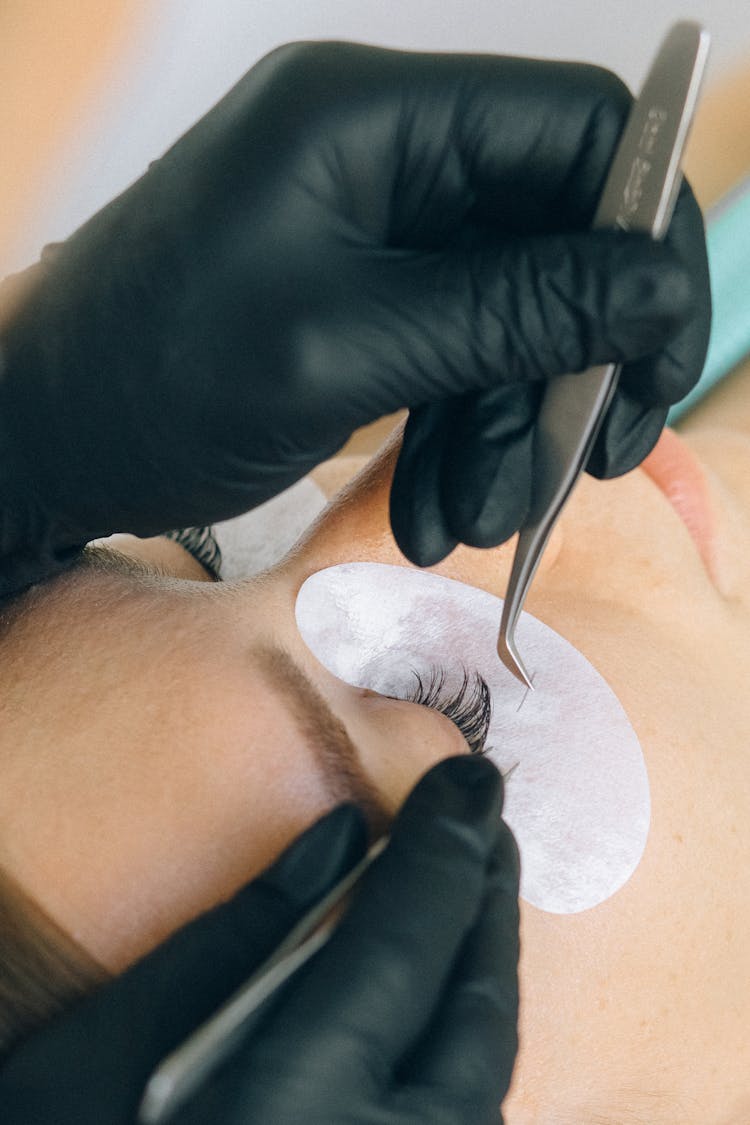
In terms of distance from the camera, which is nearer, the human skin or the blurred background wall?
the human skin

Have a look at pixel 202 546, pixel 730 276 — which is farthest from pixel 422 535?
pixel 730 276

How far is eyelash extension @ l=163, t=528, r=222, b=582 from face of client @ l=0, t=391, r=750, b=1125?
37cm

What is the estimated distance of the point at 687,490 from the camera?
35.0 inches

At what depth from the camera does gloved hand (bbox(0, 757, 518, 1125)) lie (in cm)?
46

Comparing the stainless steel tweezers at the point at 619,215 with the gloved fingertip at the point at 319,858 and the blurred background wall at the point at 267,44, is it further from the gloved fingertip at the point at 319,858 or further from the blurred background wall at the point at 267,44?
the blurred background wall at the point at 267,44

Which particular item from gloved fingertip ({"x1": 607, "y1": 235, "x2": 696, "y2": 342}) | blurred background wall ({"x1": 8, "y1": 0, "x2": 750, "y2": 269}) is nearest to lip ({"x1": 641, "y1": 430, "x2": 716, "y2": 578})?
gloved fingertip ({"x1": 607, "y1": 235, "x2": 696, "y2": 342})

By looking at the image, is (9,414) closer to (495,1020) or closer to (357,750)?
(357,750)

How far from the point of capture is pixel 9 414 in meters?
0.75

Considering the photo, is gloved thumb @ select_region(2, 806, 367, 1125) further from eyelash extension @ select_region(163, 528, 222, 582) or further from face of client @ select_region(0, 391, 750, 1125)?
eyelash extension @ select_region(163, 528, 222, 582)

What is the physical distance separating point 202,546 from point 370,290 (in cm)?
63

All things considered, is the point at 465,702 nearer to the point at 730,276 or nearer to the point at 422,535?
the point at 422,535

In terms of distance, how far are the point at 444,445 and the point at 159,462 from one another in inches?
→ 9.1

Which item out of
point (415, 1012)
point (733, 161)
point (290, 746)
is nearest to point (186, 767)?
point (290, 746)

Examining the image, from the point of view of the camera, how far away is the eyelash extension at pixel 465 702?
0.72m
